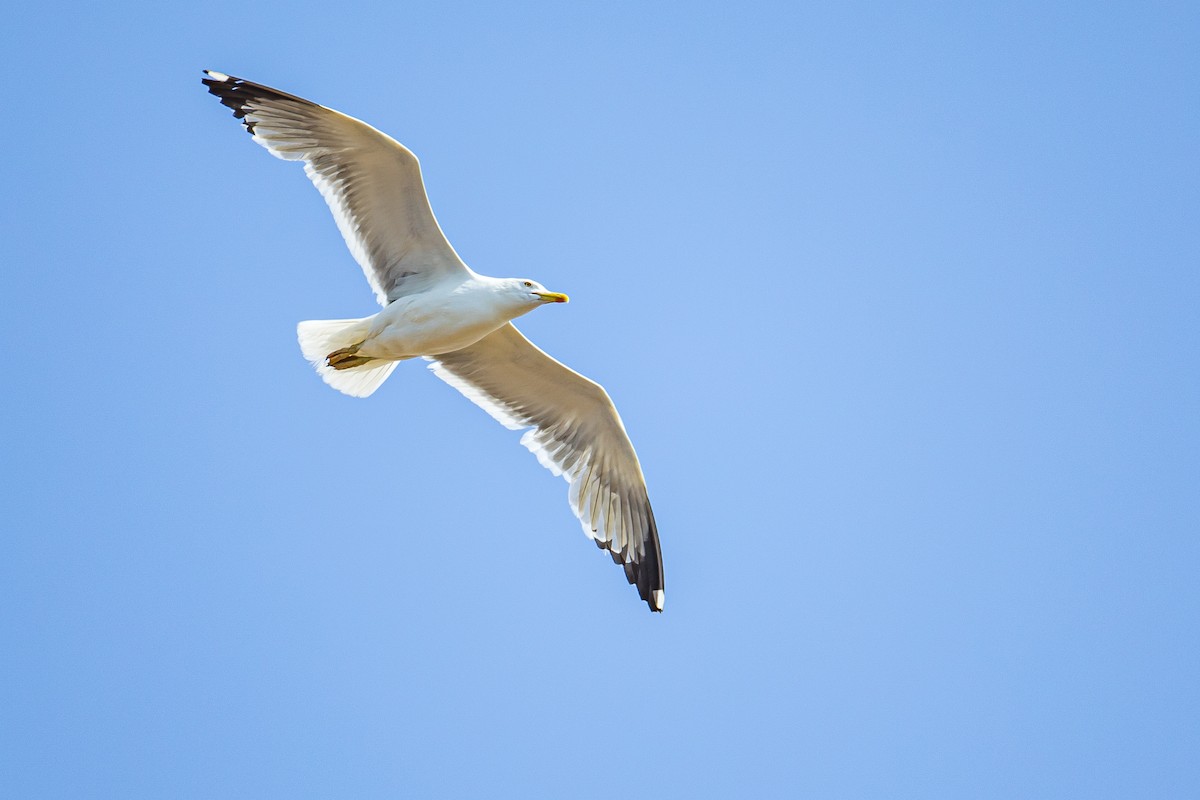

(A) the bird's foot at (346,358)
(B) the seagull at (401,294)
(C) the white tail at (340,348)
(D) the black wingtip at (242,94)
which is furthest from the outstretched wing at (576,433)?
(D) the black wingtip at (242,94)

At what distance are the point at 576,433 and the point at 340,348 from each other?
179cm

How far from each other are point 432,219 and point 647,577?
9.60 feet

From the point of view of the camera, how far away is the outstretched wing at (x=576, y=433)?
9461 mm

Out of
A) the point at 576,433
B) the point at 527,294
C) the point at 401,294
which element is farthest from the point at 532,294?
the point at 576,433

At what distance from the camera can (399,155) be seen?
8.48 meters

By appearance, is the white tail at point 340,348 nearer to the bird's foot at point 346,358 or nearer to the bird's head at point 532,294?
the bird's foot at point 346,358

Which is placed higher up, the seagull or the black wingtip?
the black wingtip

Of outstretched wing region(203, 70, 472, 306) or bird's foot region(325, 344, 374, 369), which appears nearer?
outstretched wing region(203, 70, 472, 306)

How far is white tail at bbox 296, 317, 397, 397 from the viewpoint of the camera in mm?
Answer: 8727

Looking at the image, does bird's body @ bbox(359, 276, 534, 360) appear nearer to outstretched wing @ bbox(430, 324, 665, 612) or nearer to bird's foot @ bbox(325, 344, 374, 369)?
bird's foot @ bbox(325, 344, 374, 369)

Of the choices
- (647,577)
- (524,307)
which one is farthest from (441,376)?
(647,577)

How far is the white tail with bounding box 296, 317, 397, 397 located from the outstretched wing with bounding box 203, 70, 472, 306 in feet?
1.02

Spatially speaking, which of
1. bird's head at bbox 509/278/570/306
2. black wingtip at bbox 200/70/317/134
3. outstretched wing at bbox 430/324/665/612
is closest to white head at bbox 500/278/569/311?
bird's head at bbox 509/278/570/306

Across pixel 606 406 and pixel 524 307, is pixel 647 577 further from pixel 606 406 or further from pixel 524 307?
Answer: pixel 524 307
